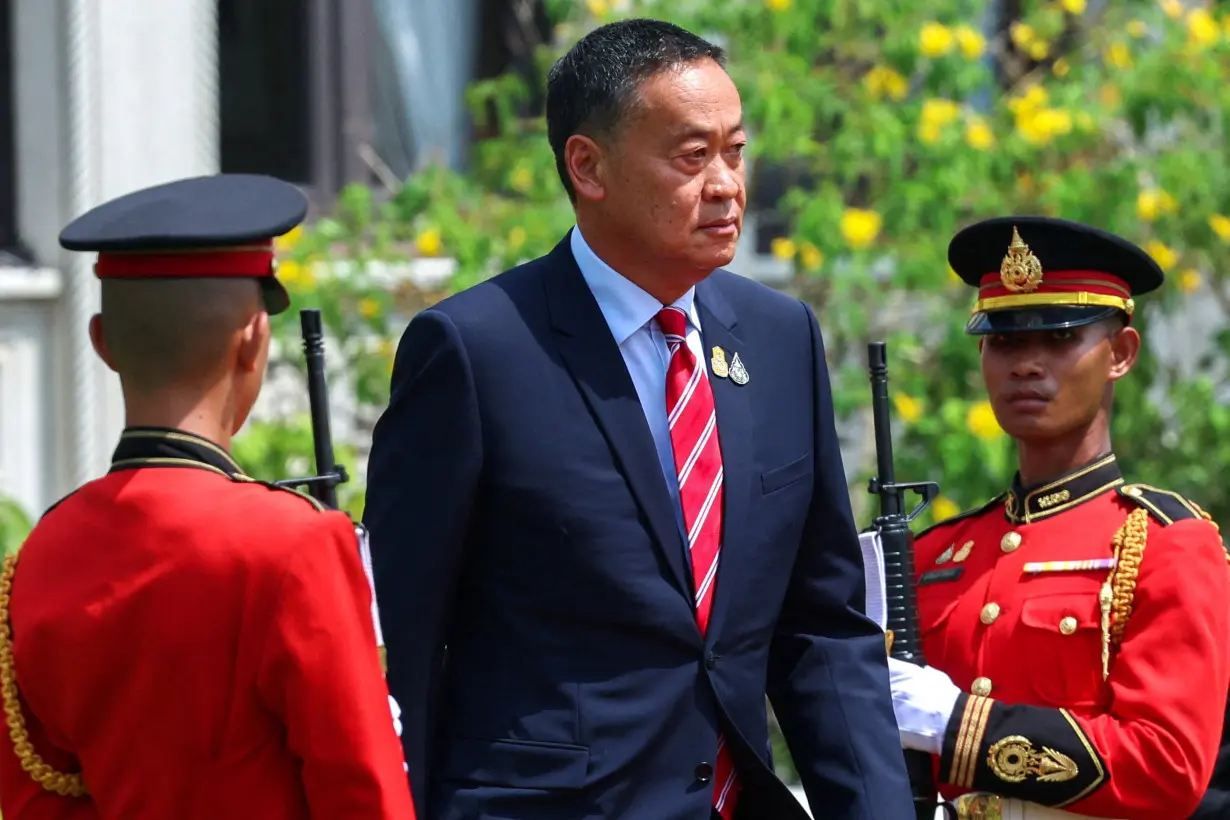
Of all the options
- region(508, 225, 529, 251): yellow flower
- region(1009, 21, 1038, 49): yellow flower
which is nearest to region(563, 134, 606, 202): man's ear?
region(508, 225, 529, 251): yellow flower

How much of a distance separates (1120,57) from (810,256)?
1.28 meters

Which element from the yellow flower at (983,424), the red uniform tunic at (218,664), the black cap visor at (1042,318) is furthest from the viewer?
the yellow flower at (983,424)

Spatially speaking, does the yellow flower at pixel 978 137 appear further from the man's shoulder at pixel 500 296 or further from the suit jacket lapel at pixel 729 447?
the man's shoulder at pixel 500 296

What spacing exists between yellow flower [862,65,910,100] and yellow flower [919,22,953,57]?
0.14 meters

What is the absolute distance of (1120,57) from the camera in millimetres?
6664

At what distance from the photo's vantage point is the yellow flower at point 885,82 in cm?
657

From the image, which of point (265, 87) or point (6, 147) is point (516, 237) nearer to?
point (265, 87)

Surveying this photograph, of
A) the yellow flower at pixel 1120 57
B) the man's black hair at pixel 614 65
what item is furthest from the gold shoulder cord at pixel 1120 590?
the yellow flower at pixel 1120 57

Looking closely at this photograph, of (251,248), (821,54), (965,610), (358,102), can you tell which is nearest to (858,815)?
(965,610)

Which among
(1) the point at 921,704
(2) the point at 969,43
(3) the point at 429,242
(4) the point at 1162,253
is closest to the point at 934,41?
(2) the point at 969,43

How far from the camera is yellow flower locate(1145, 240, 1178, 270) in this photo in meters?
6.27

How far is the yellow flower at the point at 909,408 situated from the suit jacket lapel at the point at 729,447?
10.1ft

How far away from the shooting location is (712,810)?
300 cm

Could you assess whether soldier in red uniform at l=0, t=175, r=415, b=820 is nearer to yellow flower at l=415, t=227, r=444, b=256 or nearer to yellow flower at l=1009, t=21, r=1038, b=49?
yellow flower at l=415, t=227, r=444, b=256
